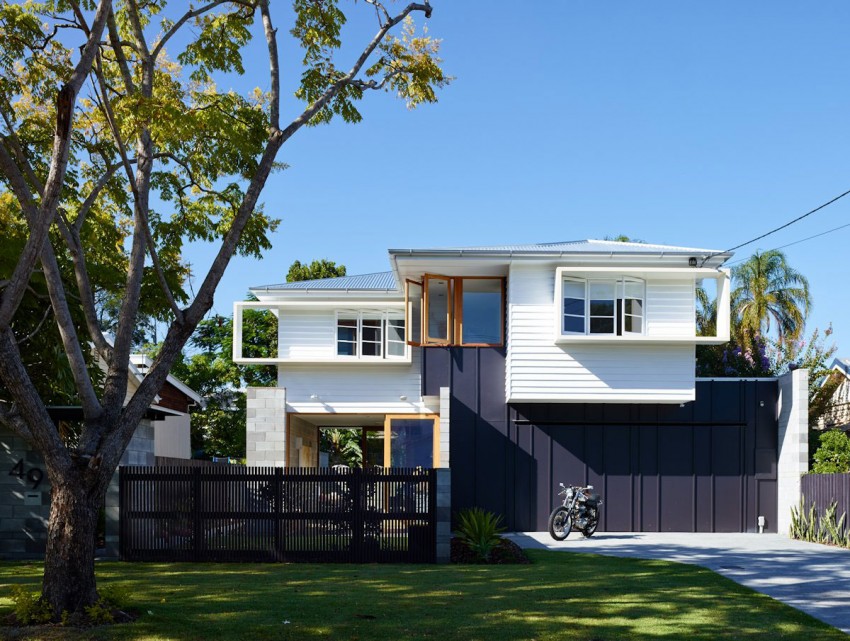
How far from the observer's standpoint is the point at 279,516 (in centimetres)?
1502

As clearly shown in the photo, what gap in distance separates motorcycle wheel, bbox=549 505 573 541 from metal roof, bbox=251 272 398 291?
782 centimetres

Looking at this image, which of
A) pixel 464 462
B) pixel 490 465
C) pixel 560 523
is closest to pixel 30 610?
pixel 560 523

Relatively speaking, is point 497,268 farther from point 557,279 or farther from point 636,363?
point 636,363

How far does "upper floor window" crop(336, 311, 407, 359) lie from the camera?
25.1 meters

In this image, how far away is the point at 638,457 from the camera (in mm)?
21969

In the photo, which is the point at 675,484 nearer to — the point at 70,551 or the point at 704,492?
the point at 704,492

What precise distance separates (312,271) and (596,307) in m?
21.7

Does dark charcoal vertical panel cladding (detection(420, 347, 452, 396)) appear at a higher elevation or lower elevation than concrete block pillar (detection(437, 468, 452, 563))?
higher

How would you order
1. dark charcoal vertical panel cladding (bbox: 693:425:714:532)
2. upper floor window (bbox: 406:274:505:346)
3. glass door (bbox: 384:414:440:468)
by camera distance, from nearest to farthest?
dark charcoal vertical panel cladding (bbox: 693:425:714:532)
upper floor window (bbox: 406:274:505:346)
glass door (bbox: 384:414:440:468)

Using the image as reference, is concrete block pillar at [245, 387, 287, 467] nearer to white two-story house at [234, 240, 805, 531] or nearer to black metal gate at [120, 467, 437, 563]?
white two-story house at [234, 240, 805, 531]

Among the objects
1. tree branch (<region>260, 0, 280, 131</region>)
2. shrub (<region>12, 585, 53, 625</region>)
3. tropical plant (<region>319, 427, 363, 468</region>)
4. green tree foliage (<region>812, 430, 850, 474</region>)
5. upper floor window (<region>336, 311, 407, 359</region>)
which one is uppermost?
tree branch (<region>260, 0, 280, 131</region>)

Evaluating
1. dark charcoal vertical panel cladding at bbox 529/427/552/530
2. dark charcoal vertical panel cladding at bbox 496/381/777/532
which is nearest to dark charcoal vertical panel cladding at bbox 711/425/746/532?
dark charcoal vertical panel cladding at bbox 496/381/777/532

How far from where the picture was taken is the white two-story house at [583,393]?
21.2 metres

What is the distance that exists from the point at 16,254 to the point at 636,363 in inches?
499
